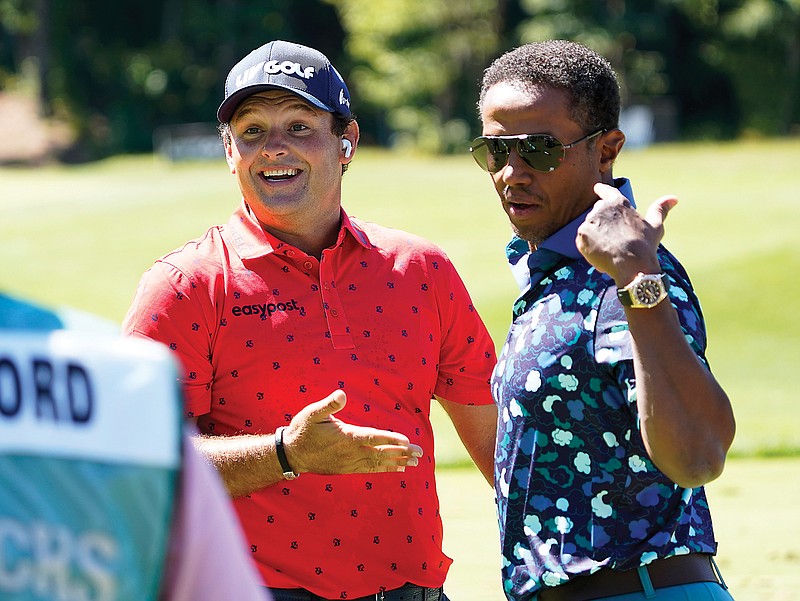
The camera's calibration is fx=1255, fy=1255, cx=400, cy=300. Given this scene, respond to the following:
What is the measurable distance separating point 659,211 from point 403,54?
43.5 meters

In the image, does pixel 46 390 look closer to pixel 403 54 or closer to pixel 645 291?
pixel 645 291

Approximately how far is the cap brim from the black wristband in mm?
992

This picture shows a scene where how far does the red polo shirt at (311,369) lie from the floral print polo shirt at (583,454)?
2.29ft

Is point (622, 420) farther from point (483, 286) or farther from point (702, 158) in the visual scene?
point (702, 158)

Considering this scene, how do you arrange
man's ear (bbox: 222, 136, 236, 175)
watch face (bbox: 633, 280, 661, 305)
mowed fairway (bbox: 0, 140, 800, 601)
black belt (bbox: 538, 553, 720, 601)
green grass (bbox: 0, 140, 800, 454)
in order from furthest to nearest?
green grass (bbox: 0, 140, 800, 454), mowed fairway (bbox: 0, 140, 800, 601), man's ear (bbox: 222, 136, 236, 175), black belt (bbox: 538, 553, 720, 601), watch face (bbox: 633, 280, 661, 305)

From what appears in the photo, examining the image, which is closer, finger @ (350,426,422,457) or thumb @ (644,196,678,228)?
thumb @ (644,196,678,228)

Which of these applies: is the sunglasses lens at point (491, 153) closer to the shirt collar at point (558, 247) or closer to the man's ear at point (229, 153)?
the shirt collar at point (558, 247)

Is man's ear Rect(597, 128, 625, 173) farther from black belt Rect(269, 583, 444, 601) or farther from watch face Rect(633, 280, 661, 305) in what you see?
black belt Rect(269, 583, 444, 601)

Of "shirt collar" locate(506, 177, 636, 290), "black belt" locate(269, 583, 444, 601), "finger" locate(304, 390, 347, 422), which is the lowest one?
"black belt" locate(269, 583, 444, 601)

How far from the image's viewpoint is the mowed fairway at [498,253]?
670cm

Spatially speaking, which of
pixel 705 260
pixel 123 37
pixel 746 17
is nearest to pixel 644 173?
pixel 705 260

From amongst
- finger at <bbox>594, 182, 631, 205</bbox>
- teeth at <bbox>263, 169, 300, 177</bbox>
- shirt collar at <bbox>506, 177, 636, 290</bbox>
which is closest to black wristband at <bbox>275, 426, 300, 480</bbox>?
shirt collar at <bbox>506, 177, 636, 290</bbox>

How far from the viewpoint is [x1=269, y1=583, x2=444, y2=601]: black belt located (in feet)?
10.9

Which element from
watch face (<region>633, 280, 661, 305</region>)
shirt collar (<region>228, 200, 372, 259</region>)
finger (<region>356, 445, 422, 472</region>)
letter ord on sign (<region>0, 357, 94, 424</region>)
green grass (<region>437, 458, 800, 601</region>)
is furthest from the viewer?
green grass (<region>437, 458, 800, 601</region>)
